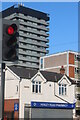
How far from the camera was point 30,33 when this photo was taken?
121m

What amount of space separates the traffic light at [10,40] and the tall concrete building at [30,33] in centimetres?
10651

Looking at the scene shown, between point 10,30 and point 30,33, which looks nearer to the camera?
point 10,30

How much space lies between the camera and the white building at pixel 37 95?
40.2m

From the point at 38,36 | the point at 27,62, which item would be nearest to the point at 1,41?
the point at 27,62

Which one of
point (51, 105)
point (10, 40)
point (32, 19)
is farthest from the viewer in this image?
point (32, 19)

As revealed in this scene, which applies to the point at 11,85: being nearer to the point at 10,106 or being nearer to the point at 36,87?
the point at 10,106

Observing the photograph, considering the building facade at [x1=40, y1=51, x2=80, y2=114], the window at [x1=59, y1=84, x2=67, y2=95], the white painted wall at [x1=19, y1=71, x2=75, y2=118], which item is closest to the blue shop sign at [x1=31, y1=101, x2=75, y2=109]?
the white painted wall at [x1=19, y1=71, x2=75, y2=118]

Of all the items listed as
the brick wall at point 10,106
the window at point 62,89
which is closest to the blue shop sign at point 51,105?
the window at point 62,89

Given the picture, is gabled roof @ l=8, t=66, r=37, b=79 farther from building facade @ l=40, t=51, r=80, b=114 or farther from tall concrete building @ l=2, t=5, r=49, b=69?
tall concrete building @ l=2, t=5, r=49, b=69

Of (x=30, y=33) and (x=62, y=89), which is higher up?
(x=30, y=33)

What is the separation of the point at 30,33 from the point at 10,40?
116034 mm

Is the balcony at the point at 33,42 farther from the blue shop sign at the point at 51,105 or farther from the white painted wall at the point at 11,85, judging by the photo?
the white painted wall at the point at 11,85

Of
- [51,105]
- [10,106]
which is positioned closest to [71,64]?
[51,105]

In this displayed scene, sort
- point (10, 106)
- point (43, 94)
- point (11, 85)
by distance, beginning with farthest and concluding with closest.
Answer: point (43, 94), point (11, 85), point (10, 106)
